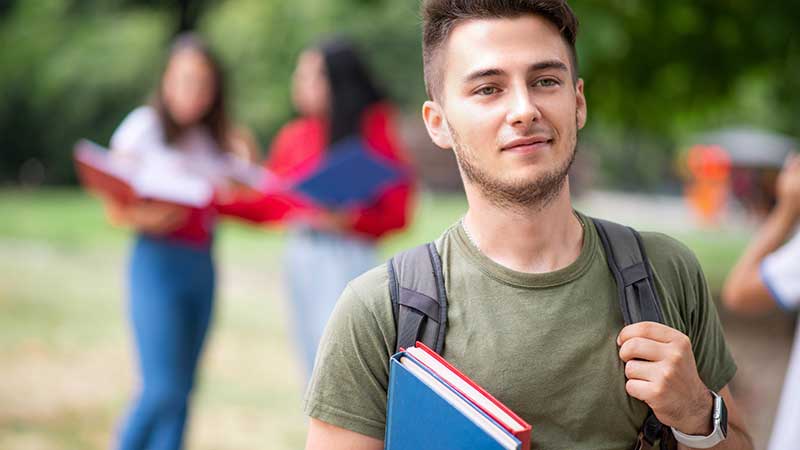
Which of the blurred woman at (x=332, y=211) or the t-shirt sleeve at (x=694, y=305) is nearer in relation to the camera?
the t-shirt sleeve at (x=694, y=305)

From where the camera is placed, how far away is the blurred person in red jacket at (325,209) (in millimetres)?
4293

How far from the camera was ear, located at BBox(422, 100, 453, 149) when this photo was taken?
1.69 metres

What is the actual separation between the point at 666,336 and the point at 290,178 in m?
3.15

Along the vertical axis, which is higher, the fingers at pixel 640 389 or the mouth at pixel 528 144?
the mouth at pixel 528 144

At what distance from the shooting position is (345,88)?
175 inches

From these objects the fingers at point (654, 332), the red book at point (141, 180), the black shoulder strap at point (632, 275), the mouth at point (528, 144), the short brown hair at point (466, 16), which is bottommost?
the fingers at point (654, 332)

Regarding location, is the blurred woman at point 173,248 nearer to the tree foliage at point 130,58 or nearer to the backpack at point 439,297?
the backpack at point 439,297

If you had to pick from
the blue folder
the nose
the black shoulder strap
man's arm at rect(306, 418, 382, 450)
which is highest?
the blue folder

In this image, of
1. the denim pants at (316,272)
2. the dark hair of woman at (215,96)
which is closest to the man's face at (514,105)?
the denim pants at (316,272)

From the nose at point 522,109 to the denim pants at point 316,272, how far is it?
275cm

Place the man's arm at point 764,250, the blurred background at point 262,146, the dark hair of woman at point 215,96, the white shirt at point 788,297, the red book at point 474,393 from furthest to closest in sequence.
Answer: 1. the blurred background at point 262,146
2. the dark hair of woman at point 215,96
3. the man's arm at point 764,250
4. the white shirt at point 788,297
5. the red book at point 474,393

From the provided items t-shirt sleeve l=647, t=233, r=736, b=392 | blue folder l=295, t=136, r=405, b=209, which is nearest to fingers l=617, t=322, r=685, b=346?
t-shirt sleeve l=647, t=233, r=736, b=392

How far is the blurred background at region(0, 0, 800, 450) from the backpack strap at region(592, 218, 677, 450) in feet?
2.44

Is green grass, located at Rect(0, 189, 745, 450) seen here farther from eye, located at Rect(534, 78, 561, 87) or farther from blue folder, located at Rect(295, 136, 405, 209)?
eye, located at Rect(534, 78, 561, 87)
